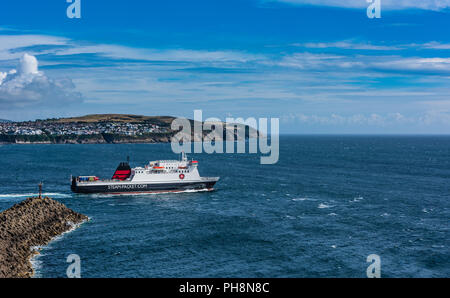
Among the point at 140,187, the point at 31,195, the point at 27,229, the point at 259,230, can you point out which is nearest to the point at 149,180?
the point at 140,187

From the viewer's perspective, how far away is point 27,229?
1740 inches

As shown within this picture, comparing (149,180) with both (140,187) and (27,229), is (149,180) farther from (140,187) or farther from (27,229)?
(27,229)

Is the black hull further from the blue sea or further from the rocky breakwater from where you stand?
the rocky breakwater

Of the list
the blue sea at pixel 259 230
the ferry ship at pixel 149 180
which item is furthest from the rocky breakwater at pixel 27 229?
the ferry ship at pixel 149 180

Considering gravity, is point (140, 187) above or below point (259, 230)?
above

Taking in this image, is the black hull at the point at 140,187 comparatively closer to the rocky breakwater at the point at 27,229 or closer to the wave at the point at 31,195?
the wave at the point at 31,195

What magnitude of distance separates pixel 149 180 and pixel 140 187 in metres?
2.15

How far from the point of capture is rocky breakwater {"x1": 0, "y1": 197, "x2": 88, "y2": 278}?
113ft

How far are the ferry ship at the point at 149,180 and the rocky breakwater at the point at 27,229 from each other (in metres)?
19.3

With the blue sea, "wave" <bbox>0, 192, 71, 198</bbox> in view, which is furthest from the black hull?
"wave" <bbox>0, 192, 71, 198</bbox>

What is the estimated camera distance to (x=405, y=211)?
58344mm
